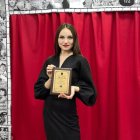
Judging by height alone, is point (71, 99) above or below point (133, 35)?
below

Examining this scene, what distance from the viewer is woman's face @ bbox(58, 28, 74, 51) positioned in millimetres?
1787

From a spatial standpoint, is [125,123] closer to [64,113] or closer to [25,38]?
[64,113]

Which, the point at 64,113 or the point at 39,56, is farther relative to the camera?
the point at 39,56

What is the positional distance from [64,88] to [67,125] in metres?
0.22

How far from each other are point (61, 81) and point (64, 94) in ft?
0.27

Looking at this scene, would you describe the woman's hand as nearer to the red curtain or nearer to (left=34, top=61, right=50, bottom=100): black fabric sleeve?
(left=34, top=61, right=50, bottom=100): black fabric sleeve

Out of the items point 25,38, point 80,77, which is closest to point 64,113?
point 80,77

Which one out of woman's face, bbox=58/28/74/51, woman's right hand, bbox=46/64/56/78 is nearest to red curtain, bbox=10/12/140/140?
woman's face, bbox=58/28/74/51

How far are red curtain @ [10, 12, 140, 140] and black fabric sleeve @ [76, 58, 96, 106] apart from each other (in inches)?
26.1

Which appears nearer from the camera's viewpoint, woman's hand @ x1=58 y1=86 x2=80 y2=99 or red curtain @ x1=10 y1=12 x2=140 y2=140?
woman's hand @ x1=58 y1=86 x2=80 y2=99

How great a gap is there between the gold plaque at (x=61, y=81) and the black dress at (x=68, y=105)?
62mm

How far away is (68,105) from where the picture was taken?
1.73 meters

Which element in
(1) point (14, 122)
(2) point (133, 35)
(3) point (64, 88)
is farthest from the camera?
(1) point (14, 122)

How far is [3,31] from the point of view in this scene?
2.54 meters
